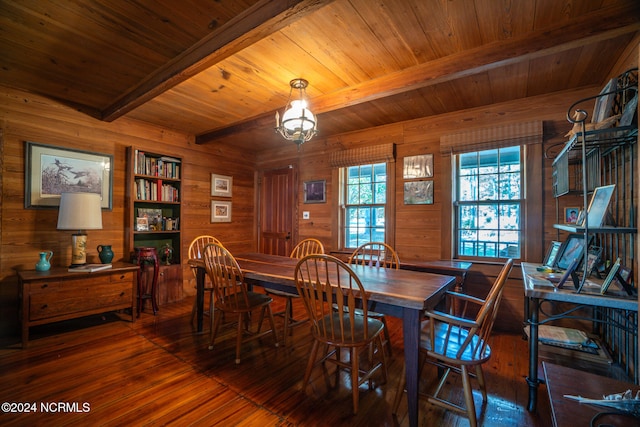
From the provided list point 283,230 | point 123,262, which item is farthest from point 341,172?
point 123,262

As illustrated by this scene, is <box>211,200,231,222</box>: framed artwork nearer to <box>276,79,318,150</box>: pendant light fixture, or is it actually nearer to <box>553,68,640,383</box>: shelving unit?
<box>276,79,318,150</box>: pendant light fixture

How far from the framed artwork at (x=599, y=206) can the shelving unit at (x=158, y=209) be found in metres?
4.32

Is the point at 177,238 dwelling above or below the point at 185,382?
above

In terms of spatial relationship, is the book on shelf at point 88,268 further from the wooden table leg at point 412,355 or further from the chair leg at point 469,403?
the chair leg at point 469,403

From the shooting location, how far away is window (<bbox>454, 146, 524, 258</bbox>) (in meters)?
3.11

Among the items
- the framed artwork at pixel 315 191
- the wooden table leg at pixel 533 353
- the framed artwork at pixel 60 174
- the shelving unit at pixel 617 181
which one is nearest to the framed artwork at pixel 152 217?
the framed artwork at pixel 60 174

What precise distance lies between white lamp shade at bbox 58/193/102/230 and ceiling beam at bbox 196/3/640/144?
8.70 feet

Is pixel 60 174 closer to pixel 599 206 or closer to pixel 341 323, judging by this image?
pixel 341 323

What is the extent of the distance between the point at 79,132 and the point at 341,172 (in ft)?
10.9

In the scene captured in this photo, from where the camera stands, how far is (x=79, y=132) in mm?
3314

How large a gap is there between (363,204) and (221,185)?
7.85 ft

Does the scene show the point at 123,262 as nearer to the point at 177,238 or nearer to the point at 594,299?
the point at 177,238

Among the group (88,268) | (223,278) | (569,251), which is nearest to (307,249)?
(223,278)

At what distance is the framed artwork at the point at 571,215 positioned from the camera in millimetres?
2704
